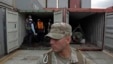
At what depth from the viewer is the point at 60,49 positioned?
1.99 metres

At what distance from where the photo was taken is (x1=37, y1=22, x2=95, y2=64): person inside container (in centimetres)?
197

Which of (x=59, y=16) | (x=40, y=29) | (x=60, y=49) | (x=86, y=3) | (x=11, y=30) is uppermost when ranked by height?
(x=86, y=3)

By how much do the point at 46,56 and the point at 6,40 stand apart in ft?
27.1

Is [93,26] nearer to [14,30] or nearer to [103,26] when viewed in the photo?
[103,26]

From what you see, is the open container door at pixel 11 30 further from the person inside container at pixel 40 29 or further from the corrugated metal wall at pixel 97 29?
the corrugated metal wall at pixel 97 29

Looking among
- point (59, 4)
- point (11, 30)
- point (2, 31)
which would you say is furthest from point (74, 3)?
point (2, 31)

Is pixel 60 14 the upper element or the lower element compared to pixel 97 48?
upper

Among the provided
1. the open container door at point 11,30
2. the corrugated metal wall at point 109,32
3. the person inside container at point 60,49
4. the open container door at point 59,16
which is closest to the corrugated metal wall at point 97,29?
the corrugated metal wall at point 109,32

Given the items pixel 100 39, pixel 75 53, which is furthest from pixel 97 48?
pixel 75 53

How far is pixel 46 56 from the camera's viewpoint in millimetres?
2023

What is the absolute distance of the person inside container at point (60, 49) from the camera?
1.97 meters

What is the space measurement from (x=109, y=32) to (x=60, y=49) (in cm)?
964

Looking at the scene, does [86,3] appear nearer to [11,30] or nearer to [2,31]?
[11,30]

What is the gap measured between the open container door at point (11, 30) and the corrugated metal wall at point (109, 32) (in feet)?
15.5
